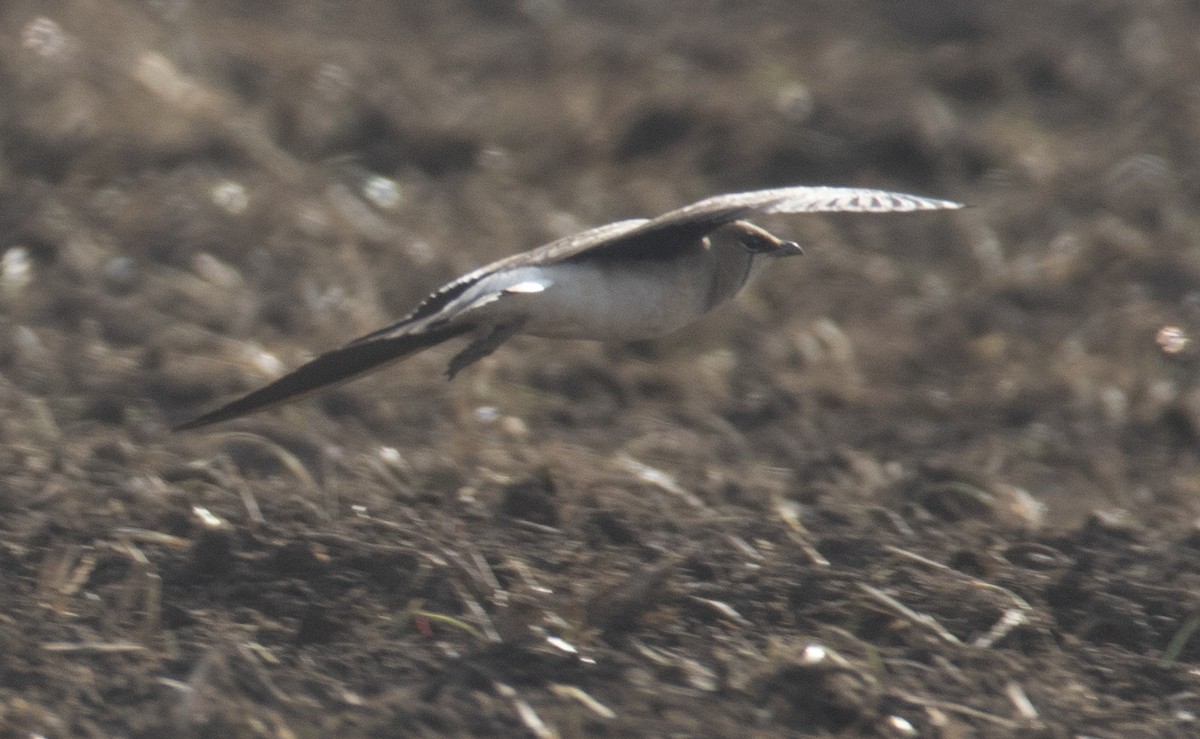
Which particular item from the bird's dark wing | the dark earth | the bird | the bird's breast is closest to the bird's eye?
the bird

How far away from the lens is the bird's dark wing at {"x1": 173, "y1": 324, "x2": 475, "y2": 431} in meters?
4.48

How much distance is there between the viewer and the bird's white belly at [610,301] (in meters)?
4.73

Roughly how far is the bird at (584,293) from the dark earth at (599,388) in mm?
511

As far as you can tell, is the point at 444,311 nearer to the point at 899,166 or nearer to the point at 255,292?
the point at 255,292

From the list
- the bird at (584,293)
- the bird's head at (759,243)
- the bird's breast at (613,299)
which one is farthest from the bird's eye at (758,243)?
the bird's breast at (613,299)

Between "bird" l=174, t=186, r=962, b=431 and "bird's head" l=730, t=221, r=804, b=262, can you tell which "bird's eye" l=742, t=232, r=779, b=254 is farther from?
"bird" l=174, t=186, r=962, b=431

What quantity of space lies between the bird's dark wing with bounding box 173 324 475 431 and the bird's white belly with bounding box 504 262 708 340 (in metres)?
0.26

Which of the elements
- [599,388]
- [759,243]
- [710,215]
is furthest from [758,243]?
[599,388]

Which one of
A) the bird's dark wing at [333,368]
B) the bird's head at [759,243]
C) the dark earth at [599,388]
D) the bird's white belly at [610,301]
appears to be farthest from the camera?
the bird's head at [759,243]

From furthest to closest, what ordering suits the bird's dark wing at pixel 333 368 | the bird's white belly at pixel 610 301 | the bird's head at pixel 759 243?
1. the bird's head at pixel 759 243
2. the bird's white belly at pixel 610 301
3. the bird's dark wing at pixel 333 368

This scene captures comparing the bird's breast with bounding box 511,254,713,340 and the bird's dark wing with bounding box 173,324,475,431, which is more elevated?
the bird's breast with bounding box 511,254,713,340

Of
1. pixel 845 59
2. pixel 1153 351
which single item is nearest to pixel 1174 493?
pixel 1153 351

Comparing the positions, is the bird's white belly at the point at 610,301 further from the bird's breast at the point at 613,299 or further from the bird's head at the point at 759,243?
the bird's head at the point at 759,243

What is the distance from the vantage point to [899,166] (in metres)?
8.60
